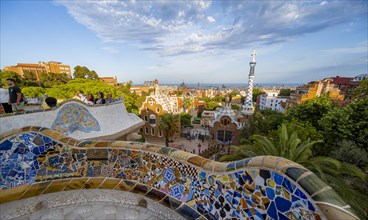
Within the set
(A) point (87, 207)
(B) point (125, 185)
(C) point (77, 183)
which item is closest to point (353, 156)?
(B) point (125, 185)

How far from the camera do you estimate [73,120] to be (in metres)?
5.73

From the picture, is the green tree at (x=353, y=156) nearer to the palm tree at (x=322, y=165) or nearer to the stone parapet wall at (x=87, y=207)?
the palm tree at (x=322, y=165)

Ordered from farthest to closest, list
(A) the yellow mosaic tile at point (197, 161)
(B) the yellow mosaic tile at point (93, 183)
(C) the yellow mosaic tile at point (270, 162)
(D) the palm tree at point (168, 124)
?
(D) the palm tree at point (168, 124)
(B) the yellow mosaic tile at point (93, 183)
(A) the yellow mosaic tile at point (197, 161)
(C) the yellow mosaic tile at point (270, 162)

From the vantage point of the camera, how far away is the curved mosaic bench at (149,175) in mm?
1930

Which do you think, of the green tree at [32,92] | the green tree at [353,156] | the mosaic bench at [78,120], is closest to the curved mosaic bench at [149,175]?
the mosaic bench at [78,120]

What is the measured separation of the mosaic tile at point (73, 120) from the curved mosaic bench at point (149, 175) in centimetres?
250

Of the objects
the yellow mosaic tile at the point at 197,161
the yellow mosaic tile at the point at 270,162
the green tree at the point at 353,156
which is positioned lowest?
the green tree at the point at 353,156

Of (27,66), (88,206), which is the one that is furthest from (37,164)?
(27,66)

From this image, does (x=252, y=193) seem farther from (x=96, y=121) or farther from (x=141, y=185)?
(x=96, y=121)

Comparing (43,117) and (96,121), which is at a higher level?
(43,117)

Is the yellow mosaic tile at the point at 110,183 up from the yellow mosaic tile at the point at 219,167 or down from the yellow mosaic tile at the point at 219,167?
down

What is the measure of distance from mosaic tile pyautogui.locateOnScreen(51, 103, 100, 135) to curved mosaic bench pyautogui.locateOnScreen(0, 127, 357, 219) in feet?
8.20

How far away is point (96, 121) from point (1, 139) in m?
3.29

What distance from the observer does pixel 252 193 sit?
2.02 metres
